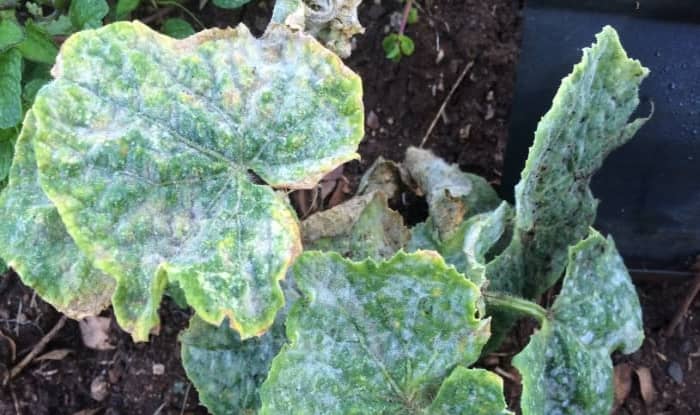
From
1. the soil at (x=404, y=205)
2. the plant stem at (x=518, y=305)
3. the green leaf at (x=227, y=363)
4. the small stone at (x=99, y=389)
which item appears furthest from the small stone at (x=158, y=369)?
the plant stem at (x=518, y=305)

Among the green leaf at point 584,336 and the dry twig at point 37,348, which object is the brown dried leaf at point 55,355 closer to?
the dry twig at point 37,348

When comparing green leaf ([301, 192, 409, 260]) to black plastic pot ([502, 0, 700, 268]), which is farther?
black plastic pot ([502, 0, 700, 268])

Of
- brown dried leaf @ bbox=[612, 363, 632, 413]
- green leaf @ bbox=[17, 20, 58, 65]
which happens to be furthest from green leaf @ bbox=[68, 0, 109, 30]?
brown dried leaf @ bbox=[612, 363, 632, 413]

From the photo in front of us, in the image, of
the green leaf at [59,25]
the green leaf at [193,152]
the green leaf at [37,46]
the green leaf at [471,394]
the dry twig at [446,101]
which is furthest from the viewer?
the dry twig at [446,101]

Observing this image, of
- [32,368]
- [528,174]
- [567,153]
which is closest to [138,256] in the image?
[528,174]

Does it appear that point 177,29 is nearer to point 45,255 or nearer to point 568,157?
point 45,255

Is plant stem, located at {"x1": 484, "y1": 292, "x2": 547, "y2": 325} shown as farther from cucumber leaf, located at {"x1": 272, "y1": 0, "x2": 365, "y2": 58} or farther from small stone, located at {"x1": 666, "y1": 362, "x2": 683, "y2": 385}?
small stone, located at {"x1": 666, "y1": 362, "x2": 683, "y2": 385}
